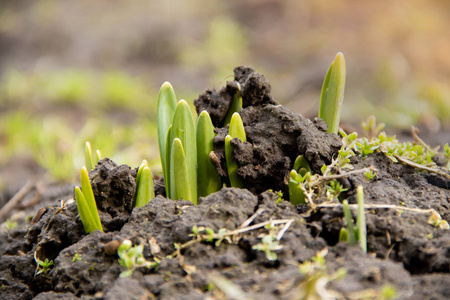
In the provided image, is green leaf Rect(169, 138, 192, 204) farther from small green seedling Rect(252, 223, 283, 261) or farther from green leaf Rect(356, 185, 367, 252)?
green leaf Rect(356, 185, 367, 252)

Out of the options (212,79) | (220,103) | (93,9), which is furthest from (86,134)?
(93,9)

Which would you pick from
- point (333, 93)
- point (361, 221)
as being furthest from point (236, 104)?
point (361, 221)

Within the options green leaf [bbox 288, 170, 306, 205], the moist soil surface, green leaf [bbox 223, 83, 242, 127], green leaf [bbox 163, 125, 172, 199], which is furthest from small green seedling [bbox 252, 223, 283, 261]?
green leaf [bbox 223, 83, 242, 127]

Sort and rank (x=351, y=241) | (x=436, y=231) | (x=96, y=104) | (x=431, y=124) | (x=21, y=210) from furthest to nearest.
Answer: (x=96, y=104), (x=431, y=124), (x=21, y=210), (x=436, y=231), (x=351, y=241)

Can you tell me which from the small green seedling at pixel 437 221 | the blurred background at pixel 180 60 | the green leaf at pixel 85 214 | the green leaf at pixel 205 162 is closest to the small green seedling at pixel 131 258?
the green leaf at pixel 85 214

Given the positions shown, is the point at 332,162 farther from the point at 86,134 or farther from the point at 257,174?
the point at 86,134

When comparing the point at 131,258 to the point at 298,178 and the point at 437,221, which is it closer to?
the point at 298,178
